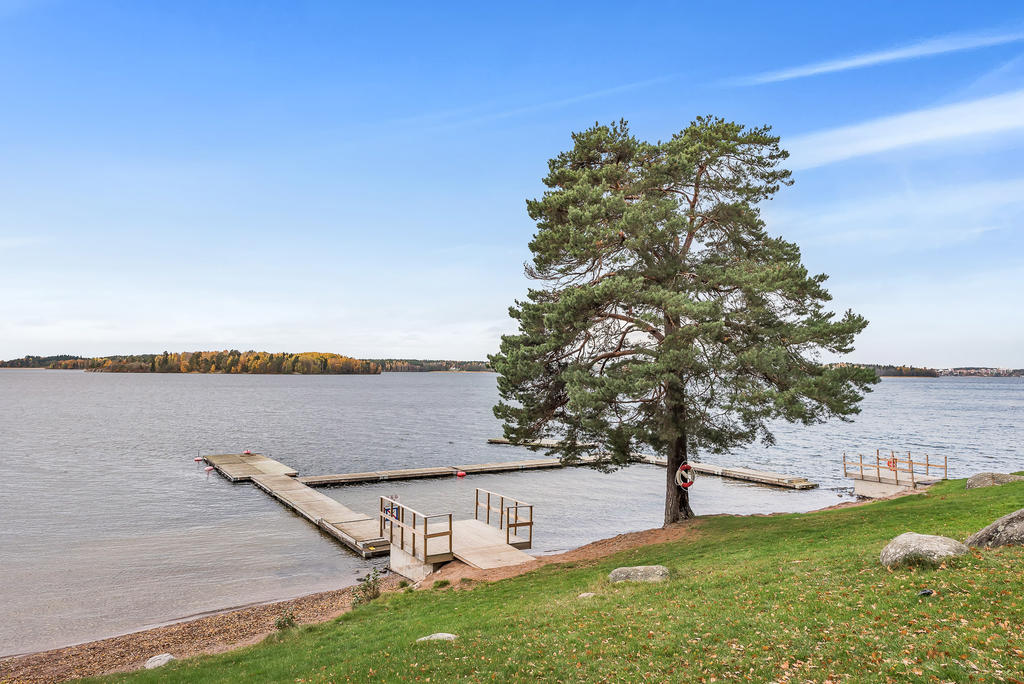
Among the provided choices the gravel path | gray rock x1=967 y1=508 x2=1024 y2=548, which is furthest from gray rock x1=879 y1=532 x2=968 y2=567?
the gravel path

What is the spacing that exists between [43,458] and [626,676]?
56.9 meters

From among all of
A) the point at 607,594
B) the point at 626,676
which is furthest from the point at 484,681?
the point at 607,594

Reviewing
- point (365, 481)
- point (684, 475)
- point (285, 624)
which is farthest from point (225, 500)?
point (684, 475)

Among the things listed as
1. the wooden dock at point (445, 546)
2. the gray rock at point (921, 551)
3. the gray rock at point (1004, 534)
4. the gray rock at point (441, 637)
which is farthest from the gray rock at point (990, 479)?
the gray rock at point (441, 637)

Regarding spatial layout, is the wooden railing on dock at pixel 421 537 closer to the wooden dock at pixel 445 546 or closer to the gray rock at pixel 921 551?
the wooden dock at pixel 445 546

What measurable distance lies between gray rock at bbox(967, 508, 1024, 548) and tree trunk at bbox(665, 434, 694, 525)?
9385 millimetres

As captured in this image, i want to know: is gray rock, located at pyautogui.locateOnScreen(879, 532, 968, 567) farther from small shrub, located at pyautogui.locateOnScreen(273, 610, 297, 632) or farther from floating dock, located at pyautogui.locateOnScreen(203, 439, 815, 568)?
small shrub, located at pyautogui.locateOnScreen(273, 610, 297, 632)

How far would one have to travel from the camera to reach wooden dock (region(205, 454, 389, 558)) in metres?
24.5

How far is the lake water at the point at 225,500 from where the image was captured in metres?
19.2

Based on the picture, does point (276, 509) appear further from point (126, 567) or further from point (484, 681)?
point (484, 681)

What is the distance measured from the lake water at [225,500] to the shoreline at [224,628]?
1348 mm

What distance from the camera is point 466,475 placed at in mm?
42500

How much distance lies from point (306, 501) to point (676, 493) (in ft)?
70.7

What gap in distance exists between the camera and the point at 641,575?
12.5 m
